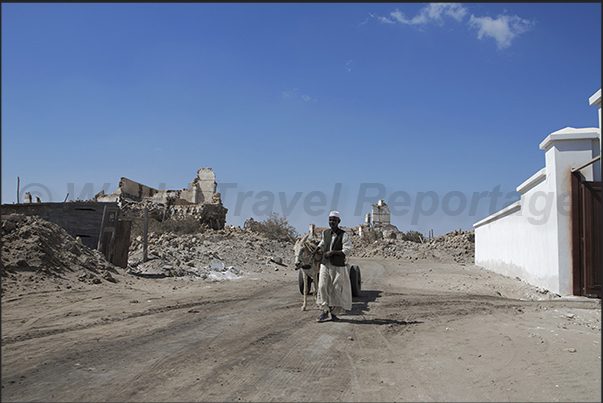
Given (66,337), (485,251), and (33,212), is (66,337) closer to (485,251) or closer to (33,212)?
(33,212)

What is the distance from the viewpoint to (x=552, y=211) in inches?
466

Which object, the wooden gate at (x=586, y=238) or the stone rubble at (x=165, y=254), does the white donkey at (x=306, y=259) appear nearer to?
the stone rubble at (x=165, y=254)

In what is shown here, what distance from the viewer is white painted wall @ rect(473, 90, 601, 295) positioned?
37.1 feet

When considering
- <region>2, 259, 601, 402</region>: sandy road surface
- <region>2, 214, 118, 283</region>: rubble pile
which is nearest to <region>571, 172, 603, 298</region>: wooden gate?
<region>2, 259, 601, 402</region>: sandy road surface

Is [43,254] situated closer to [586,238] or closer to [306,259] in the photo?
[306,259]

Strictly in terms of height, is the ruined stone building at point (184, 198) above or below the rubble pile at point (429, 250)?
above

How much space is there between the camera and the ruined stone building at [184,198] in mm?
38938

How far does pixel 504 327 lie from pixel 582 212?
5.09 metres

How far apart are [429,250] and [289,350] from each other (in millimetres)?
27785

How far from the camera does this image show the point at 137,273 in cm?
1596

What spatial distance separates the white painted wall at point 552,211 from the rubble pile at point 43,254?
12893mm

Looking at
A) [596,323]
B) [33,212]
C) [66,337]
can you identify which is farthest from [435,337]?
[33,212]

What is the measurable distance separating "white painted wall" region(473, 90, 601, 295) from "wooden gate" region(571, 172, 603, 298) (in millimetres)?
155

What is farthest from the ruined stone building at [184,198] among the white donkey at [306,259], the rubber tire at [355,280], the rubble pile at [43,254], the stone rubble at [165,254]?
the white donkey at [306,259]
